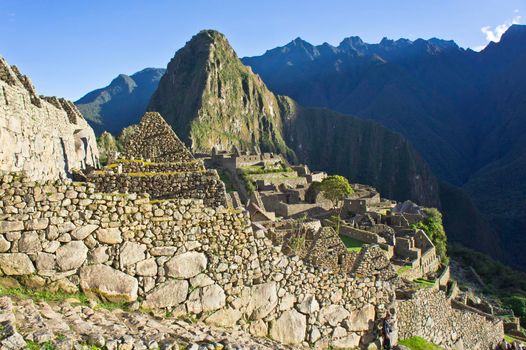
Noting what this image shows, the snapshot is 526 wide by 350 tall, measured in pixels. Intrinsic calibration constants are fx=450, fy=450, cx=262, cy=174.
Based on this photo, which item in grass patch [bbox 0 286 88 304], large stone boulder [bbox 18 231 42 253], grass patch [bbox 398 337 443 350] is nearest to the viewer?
grass patch [bbox 0 286 88 304]

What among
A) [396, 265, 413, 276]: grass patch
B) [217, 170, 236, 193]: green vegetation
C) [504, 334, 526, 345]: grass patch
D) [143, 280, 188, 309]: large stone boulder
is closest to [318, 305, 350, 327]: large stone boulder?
[143, 280, 188, 309]: large stone boulder

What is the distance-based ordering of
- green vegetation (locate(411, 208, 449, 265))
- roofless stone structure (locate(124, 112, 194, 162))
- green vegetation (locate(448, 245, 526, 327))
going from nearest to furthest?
roofless stone structure (locate(124, 112, 194, 162))
green vegetation (locate(448, 245, 526, 327))
green vegetation (locate(411, 208, 449, 265))

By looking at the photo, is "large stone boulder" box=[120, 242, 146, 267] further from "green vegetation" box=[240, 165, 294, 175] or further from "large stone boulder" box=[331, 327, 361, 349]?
"green vegetation" box=[240, 165, 294, 175]

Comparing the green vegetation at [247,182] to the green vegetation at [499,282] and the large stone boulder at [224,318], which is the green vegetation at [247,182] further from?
the large stone boulder at [224,318]

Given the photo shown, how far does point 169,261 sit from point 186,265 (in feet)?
0.98

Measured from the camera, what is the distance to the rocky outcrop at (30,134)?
35.6ft

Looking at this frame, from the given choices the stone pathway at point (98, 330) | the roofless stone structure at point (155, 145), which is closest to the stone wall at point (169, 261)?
the stone pathway at point (98, 330)

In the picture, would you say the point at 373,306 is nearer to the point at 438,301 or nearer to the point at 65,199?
the point at 65,199

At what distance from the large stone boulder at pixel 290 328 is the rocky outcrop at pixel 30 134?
5.19 metres

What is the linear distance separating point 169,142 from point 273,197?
124ft

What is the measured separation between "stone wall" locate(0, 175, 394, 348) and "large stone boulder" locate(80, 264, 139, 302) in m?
0.01

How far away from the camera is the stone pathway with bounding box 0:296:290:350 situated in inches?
194

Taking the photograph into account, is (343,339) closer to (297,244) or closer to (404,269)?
(297,244)

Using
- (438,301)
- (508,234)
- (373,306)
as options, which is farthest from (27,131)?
(508,234)
